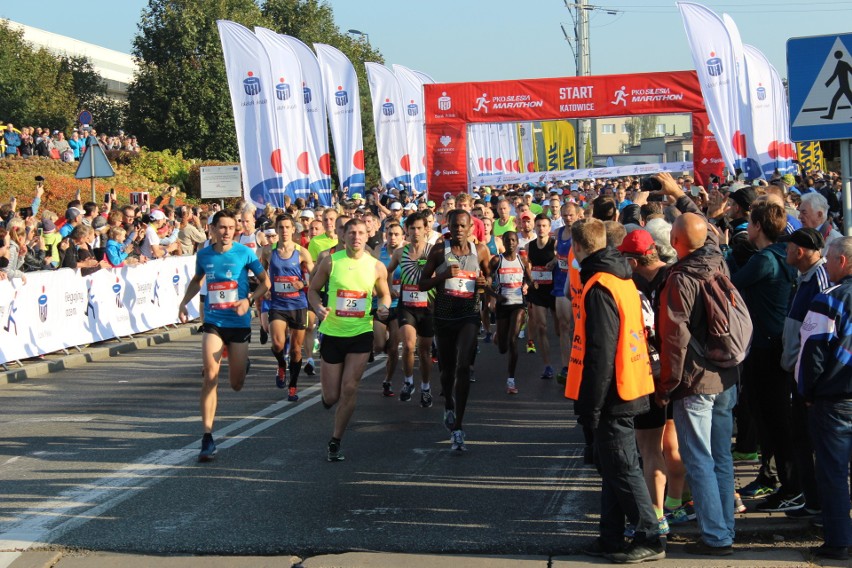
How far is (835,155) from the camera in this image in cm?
958

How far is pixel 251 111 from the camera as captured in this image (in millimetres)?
21047

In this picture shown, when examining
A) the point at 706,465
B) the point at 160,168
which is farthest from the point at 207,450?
the point at 160,168

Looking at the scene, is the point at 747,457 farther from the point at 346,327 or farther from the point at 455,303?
the point at 346,327

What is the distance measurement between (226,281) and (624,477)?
453 centimetres

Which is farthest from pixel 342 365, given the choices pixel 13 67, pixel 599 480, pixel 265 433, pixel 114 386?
pixel 13 67

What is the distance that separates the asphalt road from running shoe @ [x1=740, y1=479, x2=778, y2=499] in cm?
98

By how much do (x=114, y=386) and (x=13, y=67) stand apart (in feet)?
135

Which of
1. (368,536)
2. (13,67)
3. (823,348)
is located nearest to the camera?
(823,348)

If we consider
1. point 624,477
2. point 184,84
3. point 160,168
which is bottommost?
point 624,477

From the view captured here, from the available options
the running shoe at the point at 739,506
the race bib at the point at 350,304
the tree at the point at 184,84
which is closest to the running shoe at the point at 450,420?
the race bib at the point at 350,304

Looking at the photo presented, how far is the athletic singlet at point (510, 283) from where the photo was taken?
470 inches

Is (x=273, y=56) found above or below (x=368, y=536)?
above

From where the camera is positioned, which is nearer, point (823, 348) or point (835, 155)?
point (823, 348)

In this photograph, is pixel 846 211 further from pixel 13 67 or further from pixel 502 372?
pixel 13 67
